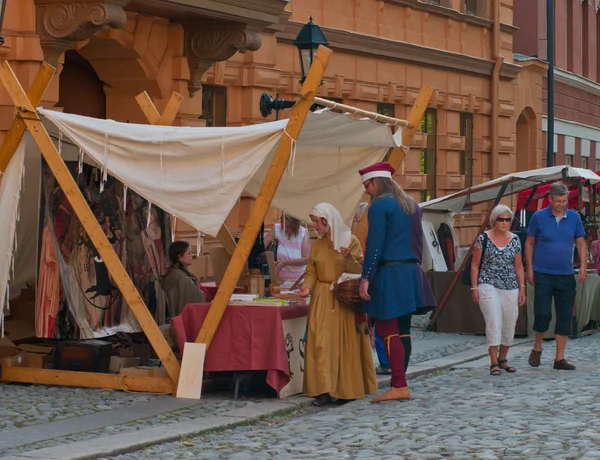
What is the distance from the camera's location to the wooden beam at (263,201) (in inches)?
432

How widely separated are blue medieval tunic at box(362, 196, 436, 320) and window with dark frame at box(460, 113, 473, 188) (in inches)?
729

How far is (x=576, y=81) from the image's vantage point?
1523 inches

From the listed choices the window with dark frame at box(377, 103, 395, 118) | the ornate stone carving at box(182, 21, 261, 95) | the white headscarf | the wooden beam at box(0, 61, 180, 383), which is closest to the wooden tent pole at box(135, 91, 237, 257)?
the wooden beam at box(0, 61, 180, 383)

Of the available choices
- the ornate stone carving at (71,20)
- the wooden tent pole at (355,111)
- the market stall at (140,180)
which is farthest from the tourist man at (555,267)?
the ornate stone carving at (71,20)

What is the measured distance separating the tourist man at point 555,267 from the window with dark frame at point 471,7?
15861 mm

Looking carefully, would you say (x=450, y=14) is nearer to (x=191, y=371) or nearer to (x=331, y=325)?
(x=331, y=325)

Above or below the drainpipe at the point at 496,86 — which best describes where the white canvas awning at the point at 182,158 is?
below

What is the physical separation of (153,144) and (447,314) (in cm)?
729

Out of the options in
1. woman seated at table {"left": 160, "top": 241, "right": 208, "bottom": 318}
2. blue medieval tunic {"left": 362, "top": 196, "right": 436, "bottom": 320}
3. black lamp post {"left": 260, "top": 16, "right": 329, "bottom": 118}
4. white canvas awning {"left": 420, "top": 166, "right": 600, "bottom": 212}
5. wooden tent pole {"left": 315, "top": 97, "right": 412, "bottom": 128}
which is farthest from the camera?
white canvas awning {"left": 420, "top": 166, "right": 600, "bottom": 212}

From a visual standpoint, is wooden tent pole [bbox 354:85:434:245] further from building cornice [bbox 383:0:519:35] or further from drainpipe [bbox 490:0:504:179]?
drainpipe [bbox 490:0:504:179]

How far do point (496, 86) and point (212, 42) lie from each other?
12.6m

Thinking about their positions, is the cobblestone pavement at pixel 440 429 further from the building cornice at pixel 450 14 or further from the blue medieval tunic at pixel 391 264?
the building cornice at pixel 450 14

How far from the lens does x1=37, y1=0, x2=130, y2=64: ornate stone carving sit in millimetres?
15836

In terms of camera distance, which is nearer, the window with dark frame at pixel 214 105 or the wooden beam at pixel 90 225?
the wooden beam at pixel 90 225
